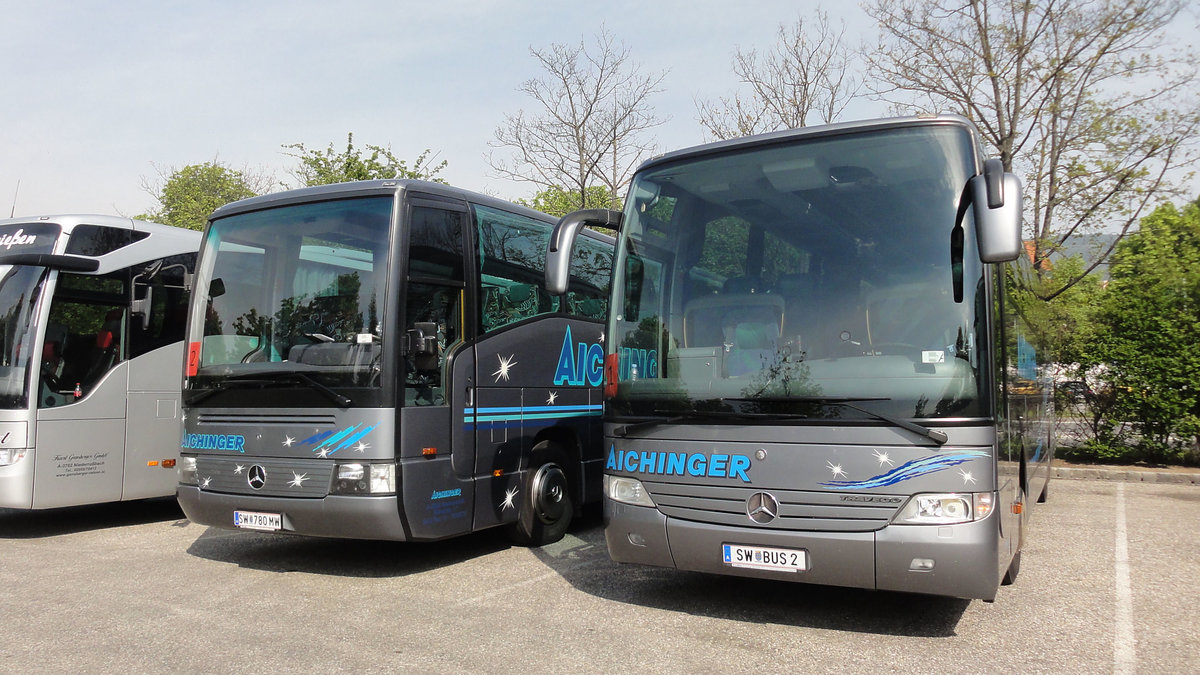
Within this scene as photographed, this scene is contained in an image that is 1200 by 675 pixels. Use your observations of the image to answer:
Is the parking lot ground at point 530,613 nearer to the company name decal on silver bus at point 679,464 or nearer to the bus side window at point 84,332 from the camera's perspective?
the company name decal on silver bus at point 679,464

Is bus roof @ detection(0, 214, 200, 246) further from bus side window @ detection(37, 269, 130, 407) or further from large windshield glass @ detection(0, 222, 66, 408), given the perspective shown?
bus side window @ detection(37, 269, 130, 407)

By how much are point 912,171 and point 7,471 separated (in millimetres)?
8088

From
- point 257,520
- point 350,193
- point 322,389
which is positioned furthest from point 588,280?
point 257,520

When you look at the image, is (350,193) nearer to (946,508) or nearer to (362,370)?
(362,370)

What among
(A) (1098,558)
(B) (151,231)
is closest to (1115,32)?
(A) (1098,558)

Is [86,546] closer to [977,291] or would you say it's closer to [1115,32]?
[977,291]

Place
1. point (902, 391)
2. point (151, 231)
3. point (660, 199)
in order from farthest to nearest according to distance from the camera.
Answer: point (151, 231) → point (660, 199) → point (902, 391)

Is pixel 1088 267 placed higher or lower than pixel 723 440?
higher

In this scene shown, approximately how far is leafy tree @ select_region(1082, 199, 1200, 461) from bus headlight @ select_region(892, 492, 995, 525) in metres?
10.9

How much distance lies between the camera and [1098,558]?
769 centimetres

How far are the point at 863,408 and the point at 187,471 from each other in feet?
17.3

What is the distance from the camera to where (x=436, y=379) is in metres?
6.99

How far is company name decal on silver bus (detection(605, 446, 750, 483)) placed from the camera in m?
5.41

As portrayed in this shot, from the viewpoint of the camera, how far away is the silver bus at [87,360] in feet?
28.1
